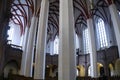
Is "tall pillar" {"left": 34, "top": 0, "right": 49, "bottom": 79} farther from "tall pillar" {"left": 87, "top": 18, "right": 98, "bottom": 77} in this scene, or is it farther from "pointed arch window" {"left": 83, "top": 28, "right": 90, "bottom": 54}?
"pointed arch window" {"left": 83, "top": 28, "right": 90, "bottom": 54}

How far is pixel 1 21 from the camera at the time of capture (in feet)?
45.0

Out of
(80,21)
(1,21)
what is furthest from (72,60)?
(80,21)

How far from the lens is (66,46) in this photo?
9.54m

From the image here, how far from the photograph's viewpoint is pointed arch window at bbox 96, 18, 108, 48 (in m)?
22.5

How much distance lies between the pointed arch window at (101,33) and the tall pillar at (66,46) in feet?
42.6

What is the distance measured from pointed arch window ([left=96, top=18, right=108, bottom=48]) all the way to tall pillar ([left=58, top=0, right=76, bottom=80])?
13.0 m

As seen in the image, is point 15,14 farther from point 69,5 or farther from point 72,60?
point 72,60

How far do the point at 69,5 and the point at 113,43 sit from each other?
11924mm

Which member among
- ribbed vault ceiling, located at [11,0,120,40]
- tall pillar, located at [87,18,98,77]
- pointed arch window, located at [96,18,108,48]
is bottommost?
tall pillar, located at [87,18,98,77]

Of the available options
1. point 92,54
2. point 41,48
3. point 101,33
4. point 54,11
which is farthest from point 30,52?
point 101,33

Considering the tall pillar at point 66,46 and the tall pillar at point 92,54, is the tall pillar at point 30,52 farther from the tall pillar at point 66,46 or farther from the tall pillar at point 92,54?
the tall pillar at point 66,46

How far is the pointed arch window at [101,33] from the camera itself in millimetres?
22492

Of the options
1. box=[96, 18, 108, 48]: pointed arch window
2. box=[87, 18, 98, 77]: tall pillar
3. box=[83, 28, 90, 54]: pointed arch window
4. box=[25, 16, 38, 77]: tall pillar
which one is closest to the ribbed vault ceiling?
box=[96, 18, 108, 48]: pointed arch window

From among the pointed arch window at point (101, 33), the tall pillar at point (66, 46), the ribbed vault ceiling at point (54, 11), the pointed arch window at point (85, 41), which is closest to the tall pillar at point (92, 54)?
the ribbed vault ceiling at point (54, 11)
